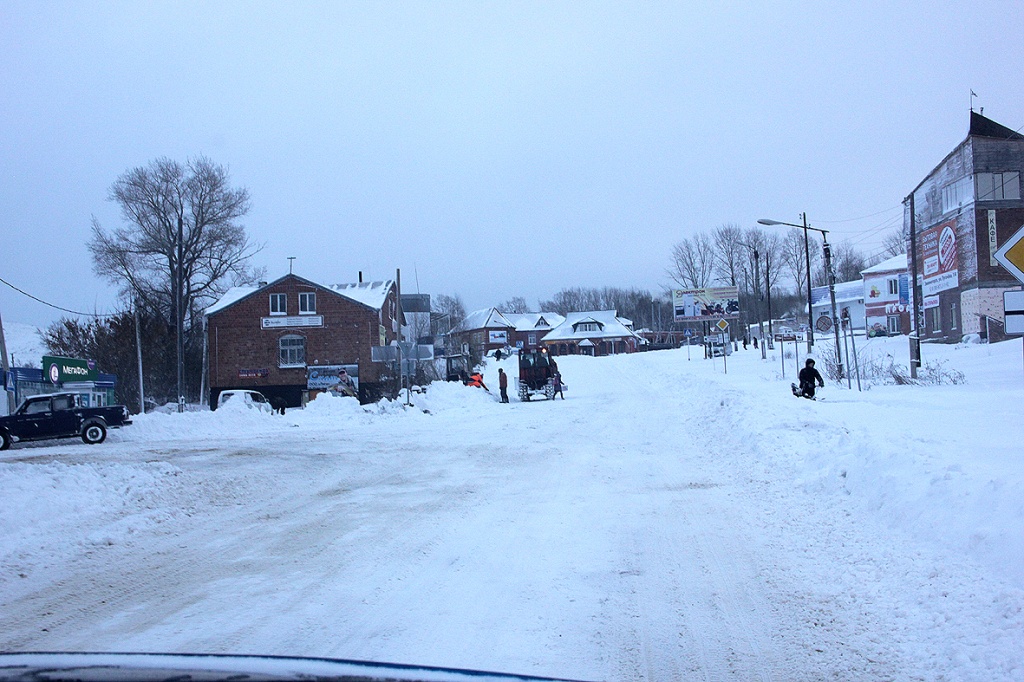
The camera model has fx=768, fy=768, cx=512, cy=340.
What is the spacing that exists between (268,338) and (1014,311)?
50154 millimetres

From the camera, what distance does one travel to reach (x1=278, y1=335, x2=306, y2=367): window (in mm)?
53531

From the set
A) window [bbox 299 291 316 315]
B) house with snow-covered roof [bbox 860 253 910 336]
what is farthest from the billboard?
window [bbox 299 291 316 315]

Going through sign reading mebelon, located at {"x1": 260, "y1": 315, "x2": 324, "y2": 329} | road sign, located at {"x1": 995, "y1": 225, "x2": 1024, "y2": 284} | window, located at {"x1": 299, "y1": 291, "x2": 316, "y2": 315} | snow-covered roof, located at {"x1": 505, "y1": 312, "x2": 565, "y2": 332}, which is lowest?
road sign, located at {"x1": 995, "y1": 225, "x2": 1024, "y2": 284}

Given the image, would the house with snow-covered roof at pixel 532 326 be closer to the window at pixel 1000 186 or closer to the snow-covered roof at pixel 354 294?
Result: the snow-covered roof at pixel 354 294

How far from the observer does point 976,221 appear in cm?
4409

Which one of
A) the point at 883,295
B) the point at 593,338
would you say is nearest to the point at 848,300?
the point at 883,295

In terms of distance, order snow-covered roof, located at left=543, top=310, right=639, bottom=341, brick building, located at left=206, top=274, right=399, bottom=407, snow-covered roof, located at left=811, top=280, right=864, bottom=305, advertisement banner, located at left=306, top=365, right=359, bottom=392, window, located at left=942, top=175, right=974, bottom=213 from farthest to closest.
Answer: snow-covered roof, located at left=543, top=310, right=639, bottom=341 < snow-covered roof, located at left=811, top=280, right=864, bottom=305 < brick building, located at left=206, top=274, right=399, bottom=407 < advertisement banner, located at left=306, top=365, right=359, bottom=392 < window, located at left=942, top=175, right=974, bottom=213

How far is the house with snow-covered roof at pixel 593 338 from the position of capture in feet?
384

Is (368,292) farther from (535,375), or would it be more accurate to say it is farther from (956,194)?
(956,194)

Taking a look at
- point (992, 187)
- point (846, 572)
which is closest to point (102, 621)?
point (846, 572)

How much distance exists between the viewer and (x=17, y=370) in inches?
1205

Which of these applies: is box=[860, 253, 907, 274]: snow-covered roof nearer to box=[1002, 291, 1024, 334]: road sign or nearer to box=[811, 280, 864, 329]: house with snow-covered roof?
box=[811, 280, 864, 329]: house with snow-covered roof

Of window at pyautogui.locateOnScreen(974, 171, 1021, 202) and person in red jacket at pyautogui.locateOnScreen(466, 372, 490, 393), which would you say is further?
window at pyautogui.locateOnScreen(974, 171, 1021, 202)

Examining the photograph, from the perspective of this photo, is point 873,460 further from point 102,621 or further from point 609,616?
point 102,621
